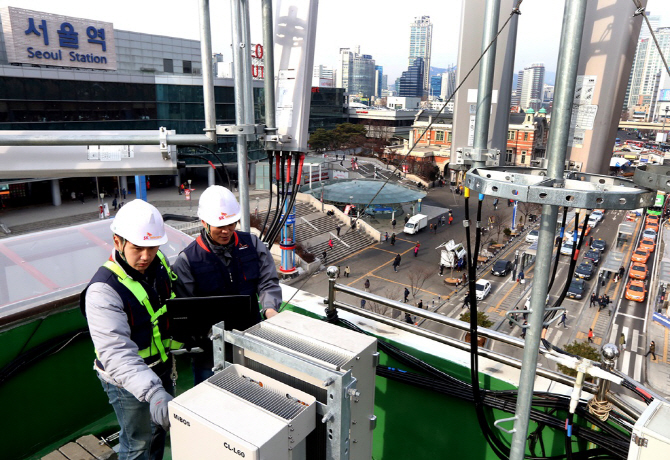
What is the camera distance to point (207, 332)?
2.58 m

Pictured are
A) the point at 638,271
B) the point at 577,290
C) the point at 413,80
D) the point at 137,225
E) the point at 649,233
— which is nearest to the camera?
the point at 137,225

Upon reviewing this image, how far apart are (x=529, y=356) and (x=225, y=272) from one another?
1.88 meters

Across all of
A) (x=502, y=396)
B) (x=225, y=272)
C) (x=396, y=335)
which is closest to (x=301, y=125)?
(x=225, y=272)

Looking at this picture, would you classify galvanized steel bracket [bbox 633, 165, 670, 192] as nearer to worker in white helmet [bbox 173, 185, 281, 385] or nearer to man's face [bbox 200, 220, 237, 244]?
worker in white helmet [bbox 173, 185, 281, 385]

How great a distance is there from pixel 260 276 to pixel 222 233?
1.39 ft

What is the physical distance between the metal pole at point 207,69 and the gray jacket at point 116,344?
163 centimetres

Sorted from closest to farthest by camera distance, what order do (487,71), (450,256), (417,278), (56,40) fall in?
1. (487,71)
2. (417,278)
3. (450,256)
4. (56,40)

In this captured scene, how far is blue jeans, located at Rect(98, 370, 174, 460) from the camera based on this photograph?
250 centimetres

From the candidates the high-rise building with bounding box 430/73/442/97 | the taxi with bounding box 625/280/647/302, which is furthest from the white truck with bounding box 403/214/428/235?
the high-rise building with bounding box 430/73/442/97

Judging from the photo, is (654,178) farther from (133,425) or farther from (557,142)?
(133,425)

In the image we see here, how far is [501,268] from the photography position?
24.0m

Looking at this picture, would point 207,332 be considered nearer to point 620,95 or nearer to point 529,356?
point 529,356

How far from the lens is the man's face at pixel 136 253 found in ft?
7.93

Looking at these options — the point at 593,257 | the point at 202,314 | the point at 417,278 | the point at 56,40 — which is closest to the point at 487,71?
the point at 202,314
